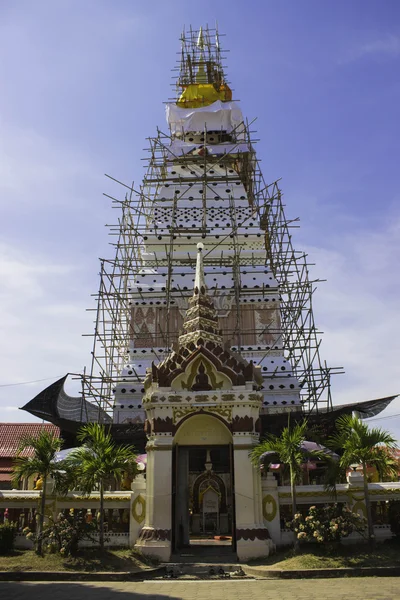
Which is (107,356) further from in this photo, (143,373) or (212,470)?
(212,470)

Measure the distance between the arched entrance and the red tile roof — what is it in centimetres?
1041

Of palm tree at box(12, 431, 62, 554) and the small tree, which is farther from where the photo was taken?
palm tree at box(12, 431, 62, 554)

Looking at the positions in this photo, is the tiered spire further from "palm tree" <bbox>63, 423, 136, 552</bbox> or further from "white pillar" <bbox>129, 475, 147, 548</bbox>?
"white pillar" <bbox>129, 475, 147, 548</bbox>

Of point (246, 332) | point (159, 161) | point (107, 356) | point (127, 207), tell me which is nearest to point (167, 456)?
point (246, 332)

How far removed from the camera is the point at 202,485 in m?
23.7

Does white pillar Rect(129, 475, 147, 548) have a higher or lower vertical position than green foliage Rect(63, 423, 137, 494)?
lower

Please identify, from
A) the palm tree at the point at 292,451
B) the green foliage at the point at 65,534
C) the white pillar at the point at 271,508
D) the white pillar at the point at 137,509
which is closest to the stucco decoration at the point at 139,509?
the white pillar at the point at 137,509

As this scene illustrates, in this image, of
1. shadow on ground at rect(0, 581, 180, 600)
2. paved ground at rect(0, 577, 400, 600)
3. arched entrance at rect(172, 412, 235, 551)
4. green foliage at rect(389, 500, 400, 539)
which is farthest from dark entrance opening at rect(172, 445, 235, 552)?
shadow on ground at rect(0, 581, 180, 600)

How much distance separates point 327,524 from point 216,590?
3.75m

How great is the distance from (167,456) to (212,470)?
987cm

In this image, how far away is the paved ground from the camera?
9945 mm

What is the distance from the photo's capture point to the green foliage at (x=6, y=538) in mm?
13798

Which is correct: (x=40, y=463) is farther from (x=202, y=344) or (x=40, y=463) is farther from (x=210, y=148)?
(x=210, y=148)

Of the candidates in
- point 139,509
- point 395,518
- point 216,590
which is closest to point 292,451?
point 395,518
